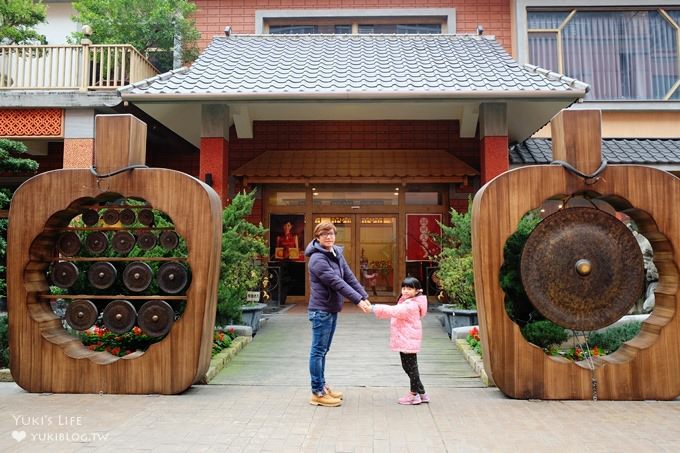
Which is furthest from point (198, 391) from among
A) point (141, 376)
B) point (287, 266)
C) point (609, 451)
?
point (287, 266)

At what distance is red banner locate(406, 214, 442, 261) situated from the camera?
12.0 m

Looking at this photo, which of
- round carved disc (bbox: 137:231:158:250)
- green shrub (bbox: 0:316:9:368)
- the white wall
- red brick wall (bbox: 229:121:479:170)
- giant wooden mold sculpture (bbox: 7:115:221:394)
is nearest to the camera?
giant wooden mold sculpture (bbox: 7:115:221:394)

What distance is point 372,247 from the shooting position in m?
12.2

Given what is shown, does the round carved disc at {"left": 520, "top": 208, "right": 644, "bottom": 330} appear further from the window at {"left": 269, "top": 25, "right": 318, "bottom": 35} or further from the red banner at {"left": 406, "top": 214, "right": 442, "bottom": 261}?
the window at {"left": 269, "top": 25, "right": 318, "bottom": 35}

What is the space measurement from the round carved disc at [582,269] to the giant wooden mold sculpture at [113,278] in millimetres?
3301

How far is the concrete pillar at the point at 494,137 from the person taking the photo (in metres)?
9.39

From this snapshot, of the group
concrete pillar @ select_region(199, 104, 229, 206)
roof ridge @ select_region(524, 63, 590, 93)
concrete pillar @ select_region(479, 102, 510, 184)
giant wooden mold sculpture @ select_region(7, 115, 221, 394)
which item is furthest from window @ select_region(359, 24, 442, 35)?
giant wooden mold sculpture @ select_region(7, 115, 221, 394)

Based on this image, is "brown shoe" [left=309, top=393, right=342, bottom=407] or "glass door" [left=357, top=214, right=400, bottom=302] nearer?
"brown shoe" [left=309, top=393, right=342, bottom=407]

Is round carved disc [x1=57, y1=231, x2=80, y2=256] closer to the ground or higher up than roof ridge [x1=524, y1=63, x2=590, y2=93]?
closer to the ground

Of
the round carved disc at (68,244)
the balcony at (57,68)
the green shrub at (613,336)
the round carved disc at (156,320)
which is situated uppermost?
the balcony at (57,68)

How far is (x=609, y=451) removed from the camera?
3.54 meters

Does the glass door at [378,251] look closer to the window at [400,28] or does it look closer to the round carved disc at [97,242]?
the window at [400,28]

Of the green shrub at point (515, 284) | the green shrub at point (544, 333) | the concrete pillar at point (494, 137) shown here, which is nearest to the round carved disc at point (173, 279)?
the green shrub at point (515, 284)

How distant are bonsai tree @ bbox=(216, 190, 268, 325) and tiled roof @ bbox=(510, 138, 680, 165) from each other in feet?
20.3
